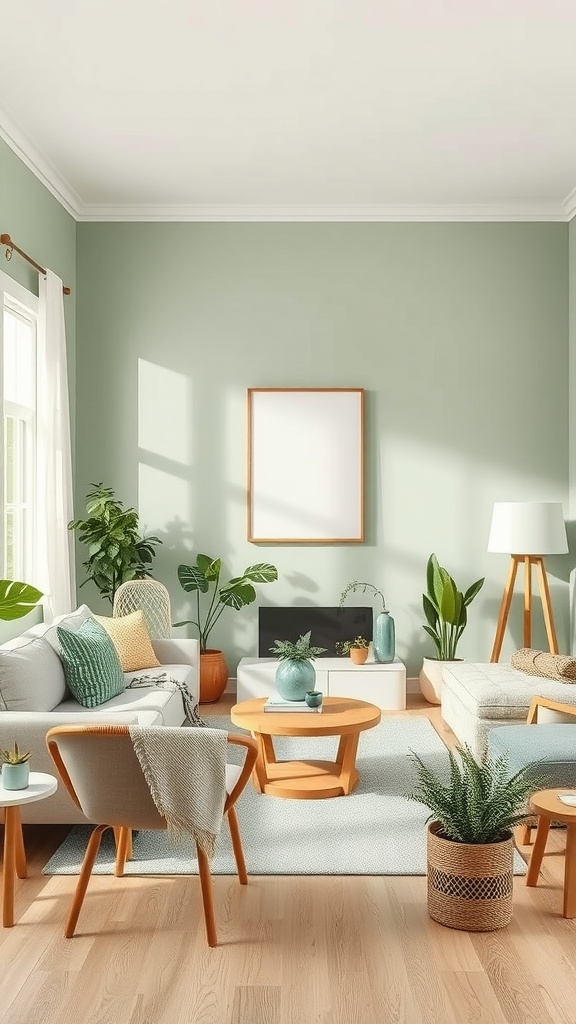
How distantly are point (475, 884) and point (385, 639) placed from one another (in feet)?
10.3

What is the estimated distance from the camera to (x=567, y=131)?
4836mm

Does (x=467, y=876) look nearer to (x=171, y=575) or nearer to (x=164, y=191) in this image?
(x=171, y=575)

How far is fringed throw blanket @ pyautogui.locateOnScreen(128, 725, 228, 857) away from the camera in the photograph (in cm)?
259

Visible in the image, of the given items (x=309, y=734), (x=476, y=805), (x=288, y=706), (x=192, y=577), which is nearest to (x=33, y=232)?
(x=192, y=577)

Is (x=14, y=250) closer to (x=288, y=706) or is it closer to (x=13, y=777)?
(x=288, y=706)

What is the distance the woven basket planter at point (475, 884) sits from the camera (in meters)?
2.71

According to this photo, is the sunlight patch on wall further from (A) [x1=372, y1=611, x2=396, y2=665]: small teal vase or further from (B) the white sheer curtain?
(A) [x1=372, y1=611, x2=396, y2=665]: small teal vase

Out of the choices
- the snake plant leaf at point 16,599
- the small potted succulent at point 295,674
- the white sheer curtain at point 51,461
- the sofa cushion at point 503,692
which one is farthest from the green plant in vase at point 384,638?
the snake plant leaf at point 16,599

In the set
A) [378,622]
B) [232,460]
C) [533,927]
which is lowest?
[533,927]

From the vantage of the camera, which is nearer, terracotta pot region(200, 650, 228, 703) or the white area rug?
the white area rug

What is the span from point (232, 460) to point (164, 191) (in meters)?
1.80

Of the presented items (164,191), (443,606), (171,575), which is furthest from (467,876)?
(164,191)

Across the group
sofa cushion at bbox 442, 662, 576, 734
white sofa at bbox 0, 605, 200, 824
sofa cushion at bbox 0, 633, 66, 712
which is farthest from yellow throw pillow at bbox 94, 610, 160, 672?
sofa cushion at bbox 442, 662, 576, 734

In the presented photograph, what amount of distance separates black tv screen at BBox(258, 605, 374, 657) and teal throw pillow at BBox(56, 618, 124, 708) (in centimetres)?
200
